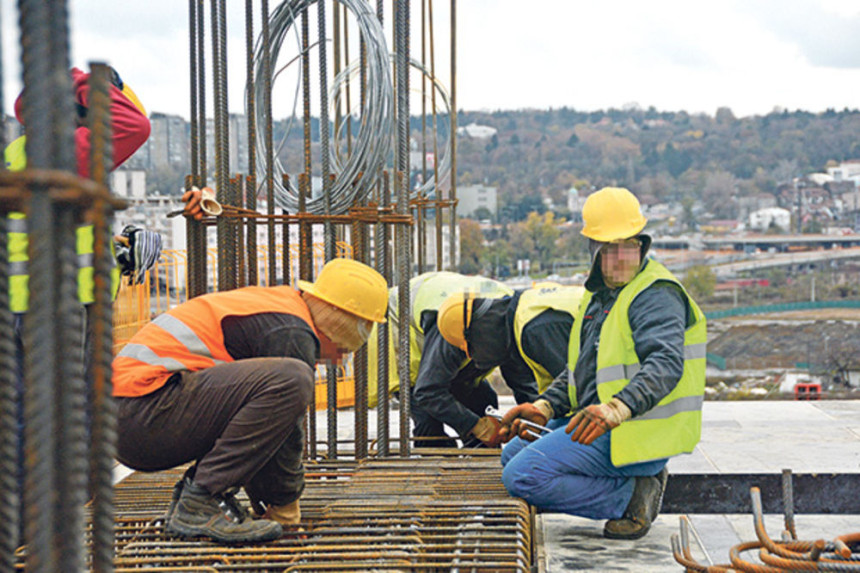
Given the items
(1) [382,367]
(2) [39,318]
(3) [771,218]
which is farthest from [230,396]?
(3) [771,218]

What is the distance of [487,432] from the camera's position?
234 inches

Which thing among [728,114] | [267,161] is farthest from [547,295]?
[728,114]

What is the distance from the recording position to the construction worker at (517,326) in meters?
5.25

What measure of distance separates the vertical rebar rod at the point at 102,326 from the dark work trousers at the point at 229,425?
1.87 m

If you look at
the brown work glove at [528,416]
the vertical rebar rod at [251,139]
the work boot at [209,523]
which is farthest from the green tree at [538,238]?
the work boot at [209,523]

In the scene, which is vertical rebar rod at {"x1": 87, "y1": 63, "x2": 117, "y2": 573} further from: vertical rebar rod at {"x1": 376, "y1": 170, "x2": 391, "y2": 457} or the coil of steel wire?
the coil of steel wire

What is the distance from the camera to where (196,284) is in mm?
4906

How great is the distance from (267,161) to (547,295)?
154 centimetres

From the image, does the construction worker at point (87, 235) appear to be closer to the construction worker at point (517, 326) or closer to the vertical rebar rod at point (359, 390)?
the vertical rebar rod at point (359, 390)

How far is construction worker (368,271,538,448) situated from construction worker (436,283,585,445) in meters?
0.04

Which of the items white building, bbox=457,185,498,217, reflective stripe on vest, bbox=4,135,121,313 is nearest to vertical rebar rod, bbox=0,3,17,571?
reflective stripe on vest, bbox=4,135,121,313

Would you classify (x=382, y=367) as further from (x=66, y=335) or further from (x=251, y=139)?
(x=66, y=335)

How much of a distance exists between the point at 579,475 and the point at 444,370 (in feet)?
5.15

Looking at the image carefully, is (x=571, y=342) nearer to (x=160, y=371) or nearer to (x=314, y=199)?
(x=314, y=199)
